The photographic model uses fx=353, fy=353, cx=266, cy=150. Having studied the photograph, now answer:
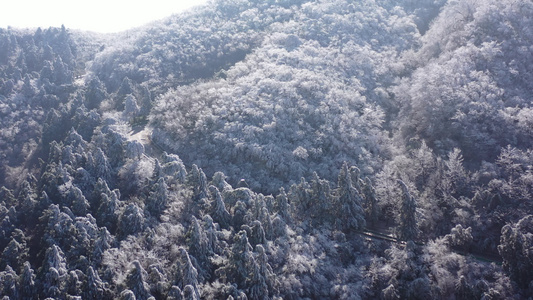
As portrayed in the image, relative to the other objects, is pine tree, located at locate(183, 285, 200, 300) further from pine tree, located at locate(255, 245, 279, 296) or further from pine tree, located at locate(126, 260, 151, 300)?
pine tree, located at locate(255, 245, 279, 296)

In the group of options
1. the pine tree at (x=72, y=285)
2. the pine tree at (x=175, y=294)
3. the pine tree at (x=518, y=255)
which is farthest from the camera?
the pine tree at (x=518, y=255)

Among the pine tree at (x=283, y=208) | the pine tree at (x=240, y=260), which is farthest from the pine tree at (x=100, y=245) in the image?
the pine tree at (x=283, y=208)

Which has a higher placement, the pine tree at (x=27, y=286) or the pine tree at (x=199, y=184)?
the pine tree at (x=199, y=184)

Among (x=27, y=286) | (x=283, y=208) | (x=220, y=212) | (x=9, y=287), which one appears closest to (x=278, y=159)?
(x=283, y=208)

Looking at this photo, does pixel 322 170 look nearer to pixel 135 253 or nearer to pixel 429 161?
pixel 429 161

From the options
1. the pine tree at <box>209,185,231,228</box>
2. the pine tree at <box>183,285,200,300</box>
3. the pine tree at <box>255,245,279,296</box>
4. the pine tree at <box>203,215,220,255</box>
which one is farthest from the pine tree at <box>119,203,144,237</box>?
the pine tree at <box>255,245,279,296</box>

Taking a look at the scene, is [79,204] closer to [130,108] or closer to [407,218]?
[130,108]

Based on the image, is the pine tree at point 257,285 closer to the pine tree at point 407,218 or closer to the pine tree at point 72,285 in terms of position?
the pine tree at point 72,285
